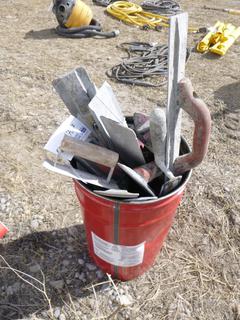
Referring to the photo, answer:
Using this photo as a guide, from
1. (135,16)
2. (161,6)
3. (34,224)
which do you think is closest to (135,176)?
(34,224)

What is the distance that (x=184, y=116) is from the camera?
116 inches

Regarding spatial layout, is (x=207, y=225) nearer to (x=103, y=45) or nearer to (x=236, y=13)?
(x=103, y=45)

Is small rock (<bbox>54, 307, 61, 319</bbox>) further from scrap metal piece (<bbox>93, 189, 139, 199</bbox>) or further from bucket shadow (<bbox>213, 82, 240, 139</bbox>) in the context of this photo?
bucket shadow (<bbox>213, 82, 240, 139</bbox>)

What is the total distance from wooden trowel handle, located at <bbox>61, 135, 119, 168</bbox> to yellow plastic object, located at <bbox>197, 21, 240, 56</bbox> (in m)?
3.31

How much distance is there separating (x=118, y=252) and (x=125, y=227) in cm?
22

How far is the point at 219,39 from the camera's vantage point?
4.27 meters

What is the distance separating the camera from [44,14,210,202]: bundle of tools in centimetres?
116

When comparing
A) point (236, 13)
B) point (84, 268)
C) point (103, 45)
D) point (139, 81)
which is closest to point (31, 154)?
point (84, 268)

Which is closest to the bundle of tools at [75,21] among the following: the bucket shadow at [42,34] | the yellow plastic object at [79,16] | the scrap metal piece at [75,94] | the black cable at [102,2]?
the yellow plastic object at [79,16]

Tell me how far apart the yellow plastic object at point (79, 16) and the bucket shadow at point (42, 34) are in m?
0.25

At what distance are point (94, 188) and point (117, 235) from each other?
0.75 feet

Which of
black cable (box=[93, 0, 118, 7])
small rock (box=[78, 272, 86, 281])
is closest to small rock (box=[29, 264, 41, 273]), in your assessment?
small rock (box=[78, 272, 86, 281])

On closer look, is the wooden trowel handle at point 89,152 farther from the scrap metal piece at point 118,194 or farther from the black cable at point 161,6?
the black cable at point 161,6

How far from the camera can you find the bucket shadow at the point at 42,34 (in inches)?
167
